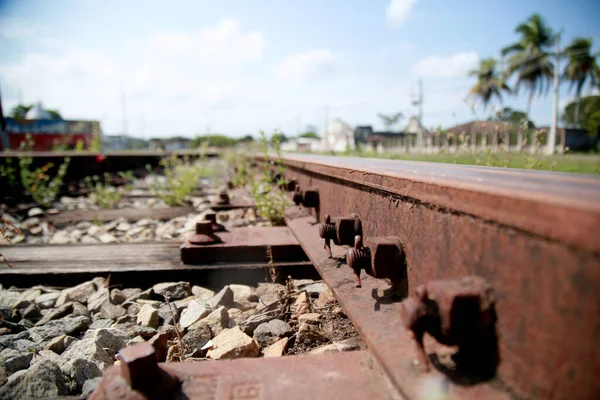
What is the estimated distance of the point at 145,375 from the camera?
99 cm

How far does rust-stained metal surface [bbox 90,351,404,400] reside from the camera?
38.2 inches

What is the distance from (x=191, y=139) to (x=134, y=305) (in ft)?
235

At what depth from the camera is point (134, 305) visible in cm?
232

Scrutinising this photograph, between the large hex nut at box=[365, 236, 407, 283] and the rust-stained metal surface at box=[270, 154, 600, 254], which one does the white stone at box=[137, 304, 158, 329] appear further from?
the rust-stained metal surface at box=[270, 154, 600, 254]

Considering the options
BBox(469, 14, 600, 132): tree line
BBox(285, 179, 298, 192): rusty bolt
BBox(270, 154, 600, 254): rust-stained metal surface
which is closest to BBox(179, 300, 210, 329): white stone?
BBox(270, 154, 600, 254): rust-stained metal surface

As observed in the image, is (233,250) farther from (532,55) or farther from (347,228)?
(532,55)

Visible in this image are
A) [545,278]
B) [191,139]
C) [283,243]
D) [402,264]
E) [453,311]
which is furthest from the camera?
[191,139]

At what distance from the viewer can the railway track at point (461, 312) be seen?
0.63 meters

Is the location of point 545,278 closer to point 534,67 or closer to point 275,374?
point 275,374

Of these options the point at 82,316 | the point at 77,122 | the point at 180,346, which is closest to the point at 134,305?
the point at 82,316

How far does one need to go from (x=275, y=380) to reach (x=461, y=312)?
0.51 m

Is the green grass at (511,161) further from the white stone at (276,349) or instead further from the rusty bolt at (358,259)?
the white stone at (276,349)

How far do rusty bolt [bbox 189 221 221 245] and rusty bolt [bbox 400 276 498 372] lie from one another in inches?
74.6

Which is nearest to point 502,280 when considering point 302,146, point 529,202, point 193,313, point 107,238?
point 529,202
